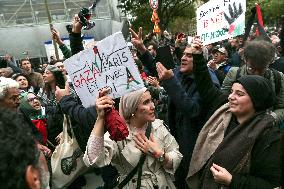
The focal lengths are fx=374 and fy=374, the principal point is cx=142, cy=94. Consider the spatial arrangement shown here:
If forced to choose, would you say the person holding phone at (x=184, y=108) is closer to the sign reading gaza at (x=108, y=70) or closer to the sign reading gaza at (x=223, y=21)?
the sign reading gaza at (x=108, y=70)

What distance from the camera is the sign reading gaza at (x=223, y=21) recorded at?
4562 millimetres

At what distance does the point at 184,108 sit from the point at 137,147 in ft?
2.31

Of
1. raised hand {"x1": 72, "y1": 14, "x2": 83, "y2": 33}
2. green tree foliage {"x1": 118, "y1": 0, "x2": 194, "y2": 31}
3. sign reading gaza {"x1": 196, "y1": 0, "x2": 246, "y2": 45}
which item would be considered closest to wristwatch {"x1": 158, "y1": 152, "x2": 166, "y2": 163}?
raised hand {"x1": 72, "y1": 14, "x2": 83, "y2": 33}

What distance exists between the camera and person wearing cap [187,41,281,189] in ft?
8.11

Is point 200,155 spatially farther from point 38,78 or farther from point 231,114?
point 38,78

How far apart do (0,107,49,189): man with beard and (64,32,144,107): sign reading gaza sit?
4.73ft

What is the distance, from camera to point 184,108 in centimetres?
332

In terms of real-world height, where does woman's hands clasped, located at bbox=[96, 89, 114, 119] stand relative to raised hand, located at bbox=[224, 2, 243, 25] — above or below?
below

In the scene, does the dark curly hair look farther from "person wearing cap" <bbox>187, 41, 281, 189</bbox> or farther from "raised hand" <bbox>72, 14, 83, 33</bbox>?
"raised hand" <bbox>72, 14, 83, 33</bbox>

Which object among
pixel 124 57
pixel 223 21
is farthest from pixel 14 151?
pixel 223 21

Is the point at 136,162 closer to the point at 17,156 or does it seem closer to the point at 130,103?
the point at 130,103

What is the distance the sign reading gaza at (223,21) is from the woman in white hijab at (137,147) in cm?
185

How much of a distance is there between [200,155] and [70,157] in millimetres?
1596

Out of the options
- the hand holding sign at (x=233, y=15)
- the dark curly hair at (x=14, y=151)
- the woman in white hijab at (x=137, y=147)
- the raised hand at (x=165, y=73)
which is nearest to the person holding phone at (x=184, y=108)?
the raised hand at (x=165, y=73)
